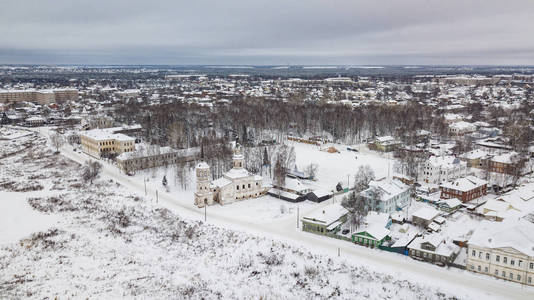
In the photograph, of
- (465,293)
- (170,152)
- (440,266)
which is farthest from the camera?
(170,152)

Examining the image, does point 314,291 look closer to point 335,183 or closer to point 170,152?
point 335,183

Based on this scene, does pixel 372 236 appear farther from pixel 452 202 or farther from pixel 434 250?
pixel 452 202

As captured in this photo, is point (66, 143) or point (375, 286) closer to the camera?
point (375, 286)

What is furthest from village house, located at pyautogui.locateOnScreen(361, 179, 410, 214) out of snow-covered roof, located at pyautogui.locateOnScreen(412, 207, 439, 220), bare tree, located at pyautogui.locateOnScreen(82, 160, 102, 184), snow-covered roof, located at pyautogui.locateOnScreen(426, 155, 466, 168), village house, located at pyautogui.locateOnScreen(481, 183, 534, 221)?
bare tree, located at pyautogui.locateOnScreen(82, 160, 102, 184)

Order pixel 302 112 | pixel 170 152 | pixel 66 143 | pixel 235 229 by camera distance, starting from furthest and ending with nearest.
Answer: pixel 302 112 → pixel 66 143 → pixel 170 152 → pixel 235 229

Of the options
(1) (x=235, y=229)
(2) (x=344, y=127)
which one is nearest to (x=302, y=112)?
(2) (x=344, y=127)
